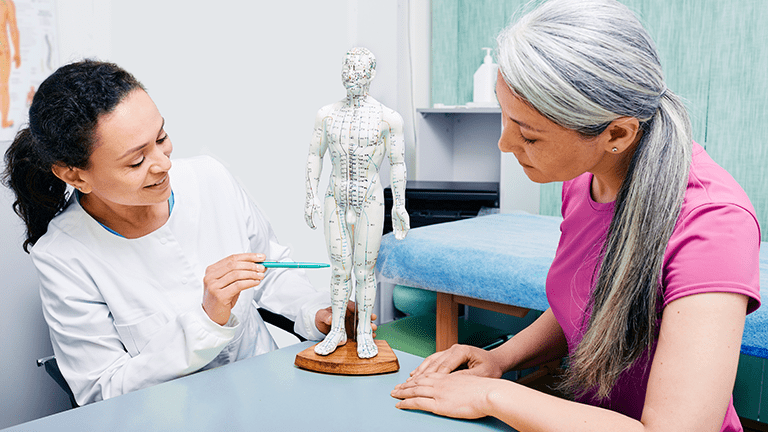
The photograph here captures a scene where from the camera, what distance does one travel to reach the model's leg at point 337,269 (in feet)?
3.91

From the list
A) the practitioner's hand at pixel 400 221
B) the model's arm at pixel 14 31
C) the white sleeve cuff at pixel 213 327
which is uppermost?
the model's arm at pixel 14 31

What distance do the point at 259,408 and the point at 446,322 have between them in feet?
3.77

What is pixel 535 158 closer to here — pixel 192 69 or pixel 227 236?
pixel 227 236

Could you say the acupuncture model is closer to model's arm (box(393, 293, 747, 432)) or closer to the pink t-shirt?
the pink t-shirt

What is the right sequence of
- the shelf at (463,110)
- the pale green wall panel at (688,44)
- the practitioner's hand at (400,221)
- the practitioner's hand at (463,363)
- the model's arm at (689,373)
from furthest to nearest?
the shelf at (463,110)
the pale green wall panel at (688,44)
the practitioner's hand at (400,221)
the practitioner's hand at (463,363)
the model's arm at (689,373)

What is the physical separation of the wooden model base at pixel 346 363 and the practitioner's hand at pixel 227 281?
19 centimetres

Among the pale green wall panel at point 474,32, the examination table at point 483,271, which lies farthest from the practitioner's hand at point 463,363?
the pale green wall panel at point 474,32

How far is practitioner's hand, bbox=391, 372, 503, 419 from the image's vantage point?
940 millimetres

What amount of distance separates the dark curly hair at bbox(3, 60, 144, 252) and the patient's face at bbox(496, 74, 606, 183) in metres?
0.85

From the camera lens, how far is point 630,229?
85 cm

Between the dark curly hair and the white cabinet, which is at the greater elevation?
the dark curly hair

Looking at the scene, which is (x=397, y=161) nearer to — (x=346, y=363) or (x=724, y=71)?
(x=346, y=363)

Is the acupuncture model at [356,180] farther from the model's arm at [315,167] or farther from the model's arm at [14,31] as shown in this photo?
the model's arm at [14,31]

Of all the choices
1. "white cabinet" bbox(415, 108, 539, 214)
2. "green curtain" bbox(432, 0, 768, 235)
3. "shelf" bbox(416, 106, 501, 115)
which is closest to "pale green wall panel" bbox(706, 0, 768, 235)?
"green curtain" bbox(432, 0, 768, 235)
